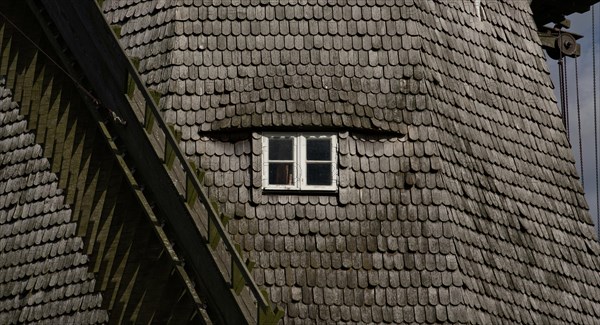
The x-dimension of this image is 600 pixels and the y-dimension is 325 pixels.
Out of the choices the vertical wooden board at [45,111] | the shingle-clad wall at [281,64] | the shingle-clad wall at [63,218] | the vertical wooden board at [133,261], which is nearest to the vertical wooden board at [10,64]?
the shingle-clad wall at [63,218]

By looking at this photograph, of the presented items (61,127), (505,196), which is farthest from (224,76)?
(505,196)

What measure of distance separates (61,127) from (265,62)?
2100 mm

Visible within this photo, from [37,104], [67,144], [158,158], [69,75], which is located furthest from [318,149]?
[37,104]

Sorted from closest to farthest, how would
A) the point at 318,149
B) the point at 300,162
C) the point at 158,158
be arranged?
the point at 158,158 → the point at 300,162 → the point at 318,149

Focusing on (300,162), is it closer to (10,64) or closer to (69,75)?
(69,75)

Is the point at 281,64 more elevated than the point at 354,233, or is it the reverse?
the point at 281,64

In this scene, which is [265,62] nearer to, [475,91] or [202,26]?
[202,26]

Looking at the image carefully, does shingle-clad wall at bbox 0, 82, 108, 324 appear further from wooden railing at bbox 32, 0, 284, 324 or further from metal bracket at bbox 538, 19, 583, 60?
metal bracket at bbox 538, 19, 583, 60

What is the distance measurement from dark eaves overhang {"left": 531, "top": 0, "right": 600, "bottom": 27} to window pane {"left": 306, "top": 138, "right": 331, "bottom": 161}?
493 cm

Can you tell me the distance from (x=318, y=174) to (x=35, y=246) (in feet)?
10.1

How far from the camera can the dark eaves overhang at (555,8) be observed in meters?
20.5

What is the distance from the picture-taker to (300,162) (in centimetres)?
1628

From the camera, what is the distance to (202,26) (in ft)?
55.5

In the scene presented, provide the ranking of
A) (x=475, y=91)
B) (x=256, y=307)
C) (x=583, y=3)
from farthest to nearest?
(x=583, y=3), (x=475, y=91), (x=256, y=307)
